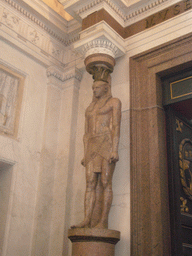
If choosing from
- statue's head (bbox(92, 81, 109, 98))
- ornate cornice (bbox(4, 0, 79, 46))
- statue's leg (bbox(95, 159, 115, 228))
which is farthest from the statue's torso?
ornate cornice (bbox(4, 0, 79, 46))

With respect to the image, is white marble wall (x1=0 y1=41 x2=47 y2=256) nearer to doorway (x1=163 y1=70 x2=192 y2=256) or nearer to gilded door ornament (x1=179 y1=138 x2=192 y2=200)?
doorway (x1=163 y1=70 x2=192 y2=256)

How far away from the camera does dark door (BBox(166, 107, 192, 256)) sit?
14.6 feet

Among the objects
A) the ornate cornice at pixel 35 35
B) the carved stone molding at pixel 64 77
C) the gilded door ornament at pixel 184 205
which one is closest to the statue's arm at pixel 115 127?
the gilded door ornament at pixel 184 205

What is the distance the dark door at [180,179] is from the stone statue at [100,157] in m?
0.87

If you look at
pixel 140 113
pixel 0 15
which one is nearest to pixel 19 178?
pixel 140 113

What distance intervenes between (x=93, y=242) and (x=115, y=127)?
5.32 feet

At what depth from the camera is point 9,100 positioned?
214 inches

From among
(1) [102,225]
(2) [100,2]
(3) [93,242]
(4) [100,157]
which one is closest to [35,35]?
(2) [100,2]

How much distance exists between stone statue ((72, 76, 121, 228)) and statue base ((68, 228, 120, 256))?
19cm

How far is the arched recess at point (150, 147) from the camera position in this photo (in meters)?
4.29

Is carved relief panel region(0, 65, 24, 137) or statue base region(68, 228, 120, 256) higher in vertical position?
carved relief panel region(0, 65, 24, 137)

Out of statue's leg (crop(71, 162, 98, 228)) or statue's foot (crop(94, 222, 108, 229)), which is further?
statue's leg (crop(71, 162, 98, 228))

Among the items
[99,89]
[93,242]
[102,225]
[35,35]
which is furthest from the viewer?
[35,35]

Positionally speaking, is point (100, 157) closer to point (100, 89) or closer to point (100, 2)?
point (100, 89)
